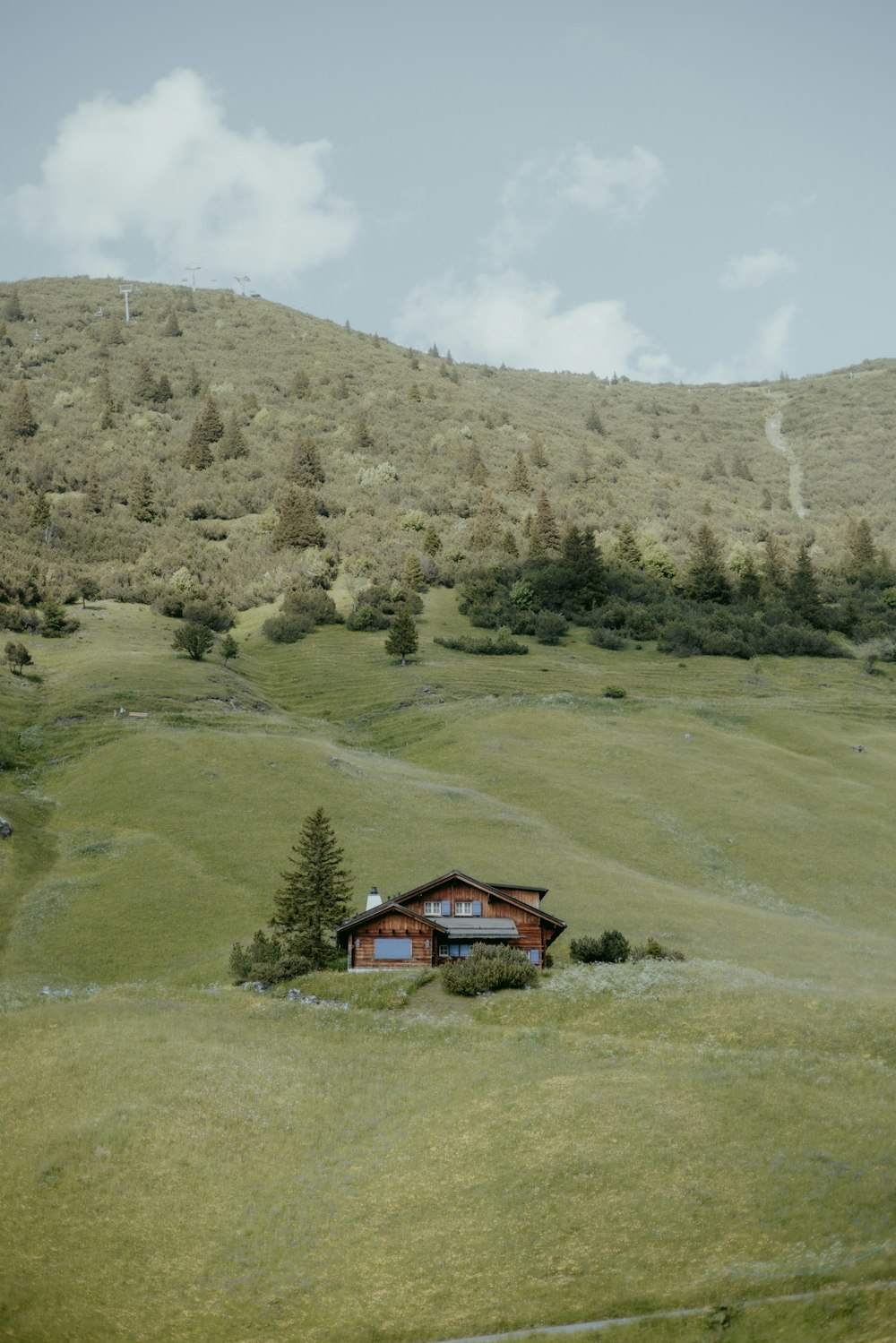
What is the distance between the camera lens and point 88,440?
643ft

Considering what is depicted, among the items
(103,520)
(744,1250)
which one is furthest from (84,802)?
(103,520)

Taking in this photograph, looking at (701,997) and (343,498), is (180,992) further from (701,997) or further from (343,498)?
(343,498)

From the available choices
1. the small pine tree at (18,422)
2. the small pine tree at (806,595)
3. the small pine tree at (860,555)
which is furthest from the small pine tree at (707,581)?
the small pine tree at (18,422)

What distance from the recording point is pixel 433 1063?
35375mm

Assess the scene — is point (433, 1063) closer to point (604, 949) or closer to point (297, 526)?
point (604, 949)

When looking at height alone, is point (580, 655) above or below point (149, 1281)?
above

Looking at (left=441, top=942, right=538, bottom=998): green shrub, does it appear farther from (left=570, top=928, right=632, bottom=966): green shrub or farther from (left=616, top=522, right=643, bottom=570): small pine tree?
(left=616, top=522, right=643, bottom=570): small pine tree

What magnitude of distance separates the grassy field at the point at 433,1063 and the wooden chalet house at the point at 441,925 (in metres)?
2.18

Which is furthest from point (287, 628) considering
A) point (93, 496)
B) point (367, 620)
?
point (93, 496)

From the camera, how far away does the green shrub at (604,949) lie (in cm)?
4669

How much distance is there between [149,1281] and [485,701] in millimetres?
81978

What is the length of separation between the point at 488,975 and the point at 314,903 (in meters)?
9.57

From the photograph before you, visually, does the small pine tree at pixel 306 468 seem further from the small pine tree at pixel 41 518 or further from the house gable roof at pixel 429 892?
the house gable roof at pixel 429 892

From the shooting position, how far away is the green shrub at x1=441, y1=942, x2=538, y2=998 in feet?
141
